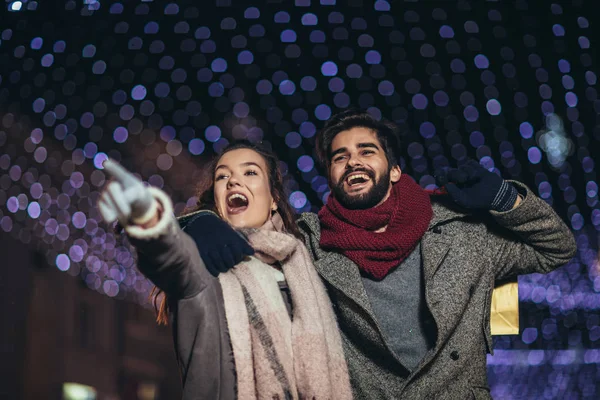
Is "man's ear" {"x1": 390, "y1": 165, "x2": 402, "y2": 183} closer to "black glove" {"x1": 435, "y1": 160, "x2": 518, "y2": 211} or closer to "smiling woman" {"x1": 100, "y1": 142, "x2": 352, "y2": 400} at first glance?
"black glove" {"x1": 435, "y1": 160, "x2": 518, "y2": 211}

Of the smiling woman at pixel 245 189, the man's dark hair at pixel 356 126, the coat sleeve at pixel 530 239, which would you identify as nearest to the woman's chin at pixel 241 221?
the smiling woman at pixel 245 189

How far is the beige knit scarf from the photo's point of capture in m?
1.61

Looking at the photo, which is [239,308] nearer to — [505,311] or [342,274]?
[342,274]

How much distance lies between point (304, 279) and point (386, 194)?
58 cm

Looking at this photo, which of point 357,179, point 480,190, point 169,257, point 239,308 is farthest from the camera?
point 357,179

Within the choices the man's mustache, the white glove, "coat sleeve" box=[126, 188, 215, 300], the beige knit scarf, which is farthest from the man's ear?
the white glove

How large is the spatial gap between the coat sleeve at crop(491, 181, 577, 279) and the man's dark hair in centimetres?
50

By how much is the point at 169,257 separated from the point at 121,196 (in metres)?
0.26

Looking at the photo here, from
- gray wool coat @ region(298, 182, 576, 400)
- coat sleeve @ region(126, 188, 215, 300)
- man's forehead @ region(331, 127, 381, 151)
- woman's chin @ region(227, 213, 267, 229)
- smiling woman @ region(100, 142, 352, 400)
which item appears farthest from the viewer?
man's forehead @ region(331, 127, 381, 151)

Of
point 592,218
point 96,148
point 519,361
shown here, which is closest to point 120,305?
point 96,148

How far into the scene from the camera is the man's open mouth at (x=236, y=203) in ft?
6.85

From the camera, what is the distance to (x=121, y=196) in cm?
114

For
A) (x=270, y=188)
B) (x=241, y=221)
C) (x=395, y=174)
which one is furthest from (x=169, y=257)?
(x=395, y=174)

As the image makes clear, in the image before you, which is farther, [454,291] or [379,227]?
[379,227]
